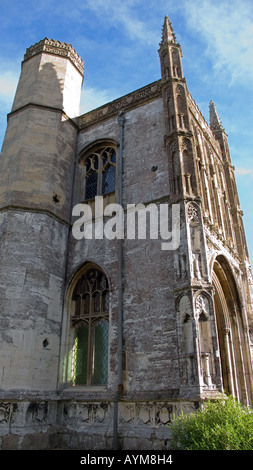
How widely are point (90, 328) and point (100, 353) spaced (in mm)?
756

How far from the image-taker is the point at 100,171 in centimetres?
1250

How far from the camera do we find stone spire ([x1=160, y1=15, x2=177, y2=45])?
12251mm

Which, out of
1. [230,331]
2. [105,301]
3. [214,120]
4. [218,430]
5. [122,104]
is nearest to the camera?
[218,430]

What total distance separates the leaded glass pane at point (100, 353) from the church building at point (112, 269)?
0.03m

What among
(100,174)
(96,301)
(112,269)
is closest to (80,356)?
(96,301)

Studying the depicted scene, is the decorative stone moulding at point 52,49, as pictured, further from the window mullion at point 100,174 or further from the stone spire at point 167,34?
the window mullion at point 100,174

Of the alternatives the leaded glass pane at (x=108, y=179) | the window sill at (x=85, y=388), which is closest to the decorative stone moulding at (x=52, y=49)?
the leaded glass pane at (x=108, y=179)

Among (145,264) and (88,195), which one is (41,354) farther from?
(88,195)

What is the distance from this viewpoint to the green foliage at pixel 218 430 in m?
4.57

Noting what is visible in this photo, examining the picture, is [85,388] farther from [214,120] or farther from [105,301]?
[214,120]

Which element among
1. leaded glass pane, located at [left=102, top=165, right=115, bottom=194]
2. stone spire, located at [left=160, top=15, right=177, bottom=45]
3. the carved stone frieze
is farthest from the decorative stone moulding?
leaded glass pane, located at [left=102, top=165, right=115, bottom=194]

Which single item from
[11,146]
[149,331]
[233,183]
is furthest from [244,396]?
[11,146]

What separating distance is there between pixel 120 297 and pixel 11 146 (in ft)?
20.5

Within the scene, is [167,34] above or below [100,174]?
above
